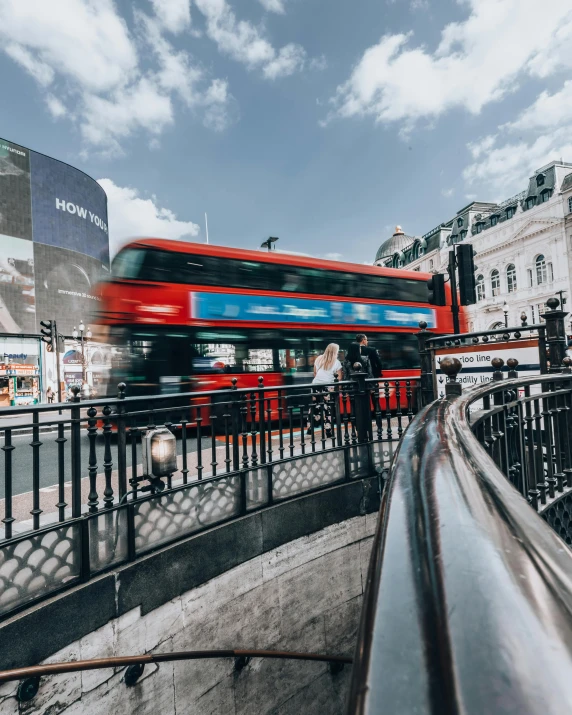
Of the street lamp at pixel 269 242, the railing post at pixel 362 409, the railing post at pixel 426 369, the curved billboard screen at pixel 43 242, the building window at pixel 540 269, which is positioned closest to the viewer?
the railing post at pixel 362 409

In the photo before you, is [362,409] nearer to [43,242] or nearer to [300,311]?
[300,311]

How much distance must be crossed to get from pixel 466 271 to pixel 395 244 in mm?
57953

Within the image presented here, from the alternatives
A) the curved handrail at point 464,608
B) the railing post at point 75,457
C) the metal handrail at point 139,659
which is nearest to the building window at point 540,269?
the metal handrail at point 139,659

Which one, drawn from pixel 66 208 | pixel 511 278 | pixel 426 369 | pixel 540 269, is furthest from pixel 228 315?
pixel 66 208

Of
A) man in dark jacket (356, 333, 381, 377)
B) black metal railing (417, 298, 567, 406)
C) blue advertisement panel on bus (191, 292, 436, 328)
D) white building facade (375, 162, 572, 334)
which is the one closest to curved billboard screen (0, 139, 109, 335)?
blue advertisement panel on bus (191, 292, 436, 328)

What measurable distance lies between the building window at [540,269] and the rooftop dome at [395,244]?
23260 mm

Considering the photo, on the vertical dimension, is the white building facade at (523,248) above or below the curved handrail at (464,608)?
above

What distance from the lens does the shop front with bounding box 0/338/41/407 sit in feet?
117

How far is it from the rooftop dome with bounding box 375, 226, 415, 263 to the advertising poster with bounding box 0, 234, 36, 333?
4604 cm

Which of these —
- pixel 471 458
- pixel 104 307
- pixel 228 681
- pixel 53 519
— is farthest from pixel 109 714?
pixel 104 307

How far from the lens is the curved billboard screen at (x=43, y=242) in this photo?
4009cm

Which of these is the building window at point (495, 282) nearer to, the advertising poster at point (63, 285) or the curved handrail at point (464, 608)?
the advertising poster at point (63, 285)

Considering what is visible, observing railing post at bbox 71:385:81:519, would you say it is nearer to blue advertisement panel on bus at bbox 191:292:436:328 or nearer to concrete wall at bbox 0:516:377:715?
concrete wall at bbox 0:516:377:715

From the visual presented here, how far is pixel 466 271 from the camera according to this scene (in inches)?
302
